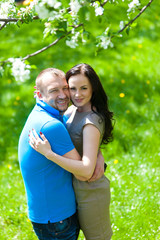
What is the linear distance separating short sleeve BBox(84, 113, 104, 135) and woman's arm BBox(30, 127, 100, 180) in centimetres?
3

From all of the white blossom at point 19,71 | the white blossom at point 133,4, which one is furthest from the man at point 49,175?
the white blossom at point 133,4

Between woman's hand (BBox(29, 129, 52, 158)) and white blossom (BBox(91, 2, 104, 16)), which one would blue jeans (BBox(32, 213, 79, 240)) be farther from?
white blossom (BBox(91, 2, 104, 16))

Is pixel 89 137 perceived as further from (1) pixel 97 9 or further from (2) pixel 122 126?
(2) pixel 122 126

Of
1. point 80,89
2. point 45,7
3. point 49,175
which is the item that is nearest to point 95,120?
point 80,89

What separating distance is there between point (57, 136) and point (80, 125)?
0.81 feet

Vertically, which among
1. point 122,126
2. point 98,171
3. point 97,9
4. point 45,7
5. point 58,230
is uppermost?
point 45,7

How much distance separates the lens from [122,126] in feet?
14.5

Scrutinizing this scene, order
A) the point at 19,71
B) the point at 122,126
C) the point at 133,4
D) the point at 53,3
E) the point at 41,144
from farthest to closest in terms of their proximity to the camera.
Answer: the point at 122,126, the point at 133,4, the point at 19,71, the point at 41,144, the point at 53,3

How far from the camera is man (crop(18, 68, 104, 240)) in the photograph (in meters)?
2.11

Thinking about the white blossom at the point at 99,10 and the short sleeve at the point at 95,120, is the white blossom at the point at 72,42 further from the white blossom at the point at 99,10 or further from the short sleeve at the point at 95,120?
the short sleeve at the point at 95,120

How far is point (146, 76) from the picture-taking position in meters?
5.29

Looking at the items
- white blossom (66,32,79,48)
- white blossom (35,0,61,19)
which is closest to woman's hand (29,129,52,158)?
white blossom (35,0,61,19)

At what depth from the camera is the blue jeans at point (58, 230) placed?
7.16 feet

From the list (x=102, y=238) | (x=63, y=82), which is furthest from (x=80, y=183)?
(x=63, y=82)
